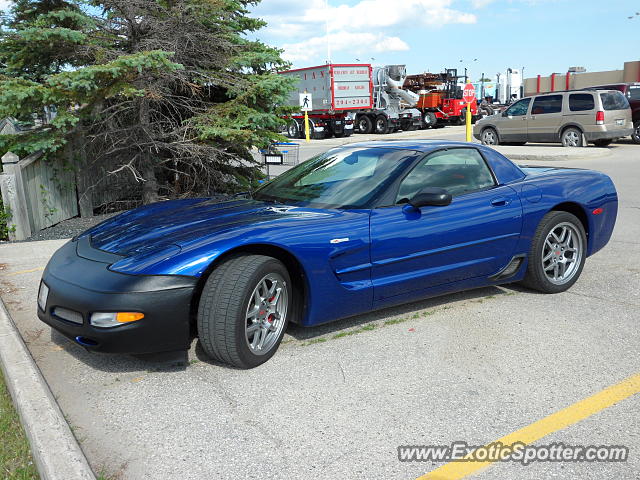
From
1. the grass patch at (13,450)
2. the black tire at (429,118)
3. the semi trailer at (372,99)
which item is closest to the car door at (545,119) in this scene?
the semi trailer at (372,99)

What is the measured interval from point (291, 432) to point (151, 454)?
2.24ft

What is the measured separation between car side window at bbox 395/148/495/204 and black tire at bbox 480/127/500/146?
16.6 m

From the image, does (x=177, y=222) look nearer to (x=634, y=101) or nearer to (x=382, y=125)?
(x=634, y=101)

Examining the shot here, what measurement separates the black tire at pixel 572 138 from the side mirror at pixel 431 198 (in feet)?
51.8

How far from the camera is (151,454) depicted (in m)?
2.86

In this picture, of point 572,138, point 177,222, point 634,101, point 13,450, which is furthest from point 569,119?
point 13,450

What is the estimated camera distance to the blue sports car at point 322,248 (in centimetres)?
348

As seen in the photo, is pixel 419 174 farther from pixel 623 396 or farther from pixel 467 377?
pixel 623 396

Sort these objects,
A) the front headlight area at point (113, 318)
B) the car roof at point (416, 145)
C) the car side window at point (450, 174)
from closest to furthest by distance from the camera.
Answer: the front headlight area at point (113, 318) → the car side window at point (450, 174) → the car roof at point (416, 145)

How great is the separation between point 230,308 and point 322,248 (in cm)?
77

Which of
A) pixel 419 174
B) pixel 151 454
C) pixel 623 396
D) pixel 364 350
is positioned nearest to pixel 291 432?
pixel 151 454

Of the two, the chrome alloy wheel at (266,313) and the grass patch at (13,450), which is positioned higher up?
the chrome alloy wheel at (266,313)

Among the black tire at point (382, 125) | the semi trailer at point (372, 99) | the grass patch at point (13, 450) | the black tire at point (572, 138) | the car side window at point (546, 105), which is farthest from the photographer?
the black tire at point (382, 125)

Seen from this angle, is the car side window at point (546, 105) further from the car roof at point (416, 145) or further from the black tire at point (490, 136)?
the car roof at point (416, 145)
